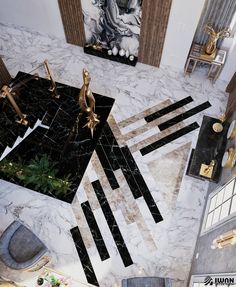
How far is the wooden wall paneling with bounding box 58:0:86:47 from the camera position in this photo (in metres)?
5.91

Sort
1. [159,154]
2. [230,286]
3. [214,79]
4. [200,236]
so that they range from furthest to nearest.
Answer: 1. [214,79]
2. [159,154]
3. [200,236]
4. [230,286]

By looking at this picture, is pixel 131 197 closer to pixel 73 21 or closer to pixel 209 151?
pixel 209 151

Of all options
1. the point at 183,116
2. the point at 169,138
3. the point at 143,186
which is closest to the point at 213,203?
the point at 143,186

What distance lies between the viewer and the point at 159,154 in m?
5.81

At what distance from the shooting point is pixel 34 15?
662 centimetres

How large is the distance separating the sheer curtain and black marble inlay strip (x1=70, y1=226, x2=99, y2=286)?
13.6 feet

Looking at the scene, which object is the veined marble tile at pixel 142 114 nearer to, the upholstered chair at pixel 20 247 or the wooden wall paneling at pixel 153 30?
the wooden wall paneling at pixel 153 30

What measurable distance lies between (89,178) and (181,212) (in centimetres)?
170

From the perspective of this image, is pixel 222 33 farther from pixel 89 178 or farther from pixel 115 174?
pixel 89 178

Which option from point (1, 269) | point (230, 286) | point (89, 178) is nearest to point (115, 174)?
point (89, 178)

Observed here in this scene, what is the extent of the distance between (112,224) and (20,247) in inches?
58.5

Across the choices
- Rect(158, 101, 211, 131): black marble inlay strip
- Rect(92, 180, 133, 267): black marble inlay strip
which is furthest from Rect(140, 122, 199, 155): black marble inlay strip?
Rect(92, 180, 133, 267): black marble inlay strip

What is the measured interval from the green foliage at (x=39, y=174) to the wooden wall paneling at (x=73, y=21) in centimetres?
272

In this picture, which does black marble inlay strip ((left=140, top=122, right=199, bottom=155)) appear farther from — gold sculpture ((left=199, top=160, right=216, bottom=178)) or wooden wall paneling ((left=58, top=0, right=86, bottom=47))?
wooden wall paneling ((left=58, top=0, right=86, bottom=47))
